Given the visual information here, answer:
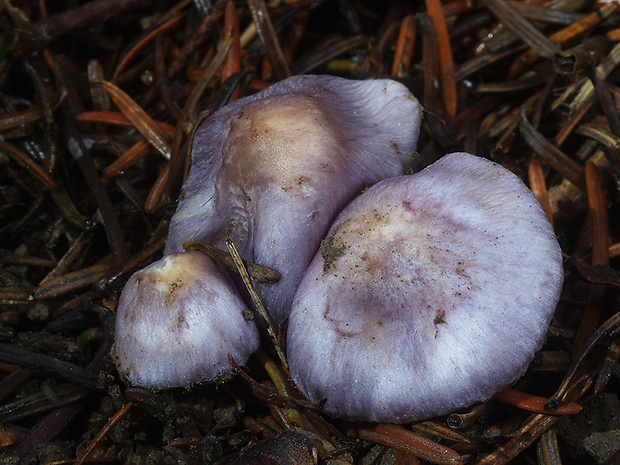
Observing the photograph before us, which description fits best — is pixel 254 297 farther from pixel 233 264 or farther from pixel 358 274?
pixel 358 274

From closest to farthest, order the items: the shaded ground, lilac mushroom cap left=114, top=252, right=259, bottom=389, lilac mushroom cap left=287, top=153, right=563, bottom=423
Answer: lilac mushroom cap left=287, top=153, right=563, bottom=423 → lilac mushroom cap left=114, top=252, right=259, bottom=389 → the shaded ground

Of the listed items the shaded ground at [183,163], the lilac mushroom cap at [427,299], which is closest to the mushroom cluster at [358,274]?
the lilac mushroom cap at [427,299]

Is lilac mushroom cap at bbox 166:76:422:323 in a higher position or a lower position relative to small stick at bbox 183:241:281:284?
higher

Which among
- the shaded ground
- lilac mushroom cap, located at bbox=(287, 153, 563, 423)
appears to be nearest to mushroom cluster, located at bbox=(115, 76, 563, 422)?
lilac mushroom cap, located at bbox=(287, 153, 563, 423)

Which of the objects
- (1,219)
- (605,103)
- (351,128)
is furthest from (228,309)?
(605,103)

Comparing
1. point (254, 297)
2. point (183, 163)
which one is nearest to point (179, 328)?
point (254, 297)

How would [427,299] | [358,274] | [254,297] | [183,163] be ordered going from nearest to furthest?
[427,299]
[358,274]
[254,297]
[183,163]

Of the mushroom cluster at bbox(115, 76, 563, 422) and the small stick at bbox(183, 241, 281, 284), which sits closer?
the mushroom cluster at bbox(115, 76, 563, 422)

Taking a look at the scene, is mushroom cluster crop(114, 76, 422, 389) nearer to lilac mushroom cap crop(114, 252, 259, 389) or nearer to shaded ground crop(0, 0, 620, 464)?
lilac mushroom cap crop(114, 252, 259, 389)
